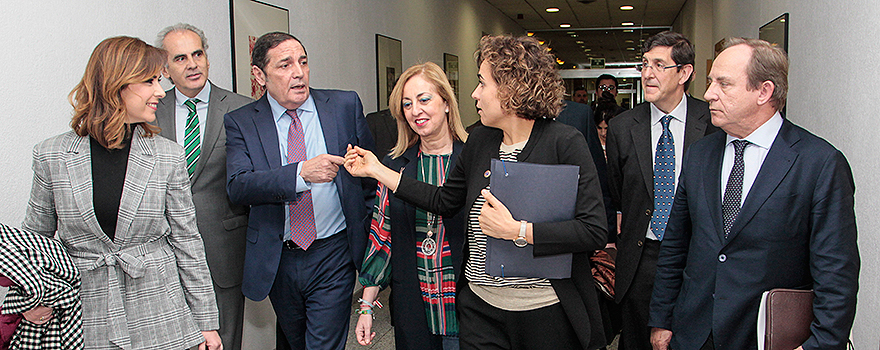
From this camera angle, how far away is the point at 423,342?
2.46 meters

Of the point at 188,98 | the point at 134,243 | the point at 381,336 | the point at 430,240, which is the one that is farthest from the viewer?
the point at 381,336

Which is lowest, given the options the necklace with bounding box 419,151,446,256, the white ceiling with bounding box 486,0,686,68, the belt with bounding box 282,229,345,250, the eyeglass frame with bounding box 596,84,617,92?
the belt with bounding box 282,229,345,250

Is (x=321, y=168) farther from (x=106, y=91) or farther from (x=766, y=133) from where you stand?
(x=766, y=133)

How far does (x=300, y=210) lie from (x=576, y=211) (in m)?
1.24

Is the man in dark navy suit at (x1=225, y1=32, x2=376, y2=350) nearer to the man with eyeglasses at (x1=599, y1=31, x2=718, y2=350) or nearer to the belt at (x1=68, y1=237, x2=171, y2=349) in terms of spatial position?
the belt at (x1=68, y1=237, x2=171, y2=349)

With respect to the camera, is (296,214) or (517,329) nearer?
(517,329)

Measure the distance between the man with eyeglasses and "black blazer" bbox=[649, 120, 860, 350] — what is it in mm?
640

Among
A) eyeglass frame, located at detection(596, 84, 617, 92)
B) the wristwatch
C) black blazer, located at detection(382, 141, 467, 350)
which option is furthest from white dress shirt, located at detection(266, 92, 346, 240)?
eyeglass frame, located at detection(596, 84, 617, 92)

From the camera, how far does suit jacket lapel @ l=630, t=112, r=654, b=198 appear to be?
106 inches

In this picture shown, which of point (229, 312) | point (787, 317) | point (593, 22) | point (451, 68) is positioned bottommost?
point (229, 312)

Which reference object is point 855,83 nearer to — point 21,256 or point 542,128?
point 542,128

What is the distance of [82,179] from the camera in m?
2.01

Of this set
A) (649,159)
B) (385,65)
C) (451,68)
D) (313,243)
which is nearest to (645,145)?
(649,159)


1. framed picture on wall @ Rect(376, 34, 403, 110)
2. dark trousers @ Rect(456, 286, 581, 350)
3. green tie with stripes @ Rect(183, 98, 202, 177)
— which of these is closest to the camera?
dark trousers @ Rect(456, 286, 581, 350)
